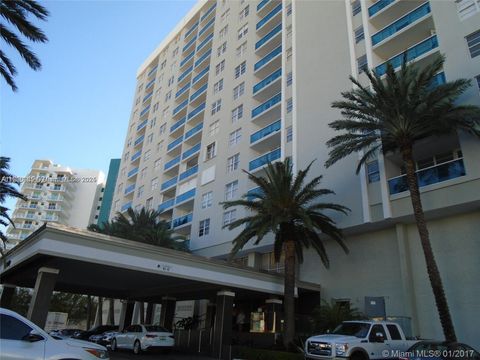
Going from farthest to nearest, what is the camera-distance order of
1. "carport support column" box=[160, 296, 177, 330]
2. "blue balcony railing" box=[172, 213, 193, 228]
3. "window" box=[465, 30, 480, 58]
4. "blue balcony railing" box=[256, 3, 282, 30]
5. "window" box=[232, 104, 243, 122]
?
"blue balcony railing" box=[172, 213, 193, 228] → "blue balcony railing" box=[256, 3, 282, 30] → "window" box=[232, 104, 243, 122] → "carport support column" box=[160, 296, 177, 330] → "window" box=[465, 30, 480, 58]

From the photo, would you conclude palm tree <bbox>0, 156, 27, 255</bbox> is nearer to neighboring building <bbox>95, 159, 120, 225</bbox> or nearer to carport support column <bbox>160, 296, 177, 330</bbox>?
carport support column <bbox>160, 296, 177, 330</bbox>

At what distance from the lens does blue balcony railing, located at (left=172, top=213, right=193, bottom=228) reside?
41581 millimetres

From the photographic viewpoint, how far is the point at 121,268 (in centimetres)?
1873

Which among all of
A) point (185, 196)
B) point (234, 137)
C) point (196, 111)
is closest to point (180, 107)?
point (196, 111)

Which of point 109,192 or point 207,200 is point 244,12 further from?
point 109,192

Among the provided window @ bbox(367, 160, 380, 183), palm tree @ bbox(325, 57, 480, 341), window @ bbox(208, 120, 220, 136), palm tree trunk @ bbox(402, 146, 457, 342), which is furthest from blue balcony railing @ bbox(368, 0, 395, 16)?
window @ bbox(208, 120, 220, 136)

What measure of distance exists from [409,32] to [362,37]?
416 centimetres

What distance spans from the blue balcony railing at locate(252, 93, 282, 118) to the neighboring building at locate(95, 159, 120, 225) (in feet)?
183

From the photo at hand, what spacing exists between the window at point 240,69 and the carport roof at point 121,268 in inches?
988

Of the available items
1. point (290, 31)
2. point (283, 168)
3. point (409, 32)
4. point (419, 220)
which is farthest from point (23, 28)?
point (290, 31)

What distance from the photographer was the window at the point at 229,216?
34969 millimetres

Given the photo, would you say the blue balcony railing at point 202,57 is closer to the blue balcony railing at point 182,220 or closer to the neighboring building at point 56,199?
the blue balcony railing at point 182,220

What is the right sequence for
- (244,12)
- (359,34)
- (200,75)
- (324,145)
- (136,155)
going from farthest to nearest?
1. (136,155)
2. (200,75)
3. (244,12)
4. (359,34)
5. (324,145)

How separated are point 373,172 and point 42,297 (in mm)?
19941
